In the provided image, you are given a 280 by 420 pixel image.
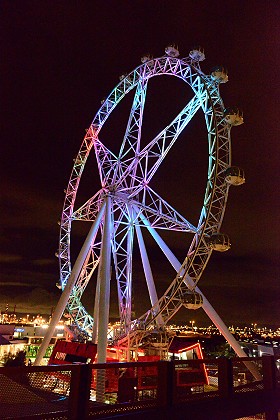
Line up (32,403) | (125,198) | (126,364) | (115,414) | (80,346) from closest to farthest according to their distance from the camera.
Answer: (32,403) < (115,414) < (126,364) < (80,346) < (125,198)

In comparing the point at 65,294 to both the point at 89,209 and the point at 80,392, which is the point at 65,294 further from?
the point at 80,392

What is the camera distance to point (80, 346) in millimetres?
21375

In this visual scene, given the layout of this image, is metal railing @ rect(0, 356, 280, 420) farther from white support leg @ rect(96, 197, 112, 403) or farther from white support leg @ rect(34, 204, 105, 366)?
white support leg @ rect(34, 204, 105, 366)

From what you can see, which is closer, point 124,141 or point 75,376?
point 75,376

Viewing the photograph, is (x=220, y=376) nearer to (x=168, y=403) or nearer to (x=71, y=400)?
(x=168, y=403)

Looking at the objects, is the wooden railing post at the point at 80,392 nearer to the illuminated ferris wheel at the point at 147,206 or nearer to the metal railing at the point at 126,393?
the metal railing at the point at 126,393

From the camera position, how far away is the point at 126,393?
7074mm

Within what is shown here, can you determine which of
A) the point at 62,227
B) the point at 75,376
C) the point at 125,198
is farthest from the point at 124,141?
the point at 75,376

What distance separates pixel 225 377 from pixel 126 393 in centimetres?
234

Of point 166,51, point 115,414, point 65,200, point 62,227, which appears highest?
point 166,51

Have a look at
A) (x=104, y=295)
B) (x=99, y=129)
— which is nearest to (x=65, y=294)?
(x=104, y=295)

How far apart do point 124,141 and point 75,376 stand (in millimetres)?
19277

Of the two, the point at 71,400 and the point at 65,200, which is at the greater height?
the point at 65,200

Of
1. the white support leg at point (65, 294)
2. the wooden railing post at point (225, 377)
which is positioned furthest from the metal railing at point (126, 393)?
the white support leg at point (65, 294)
